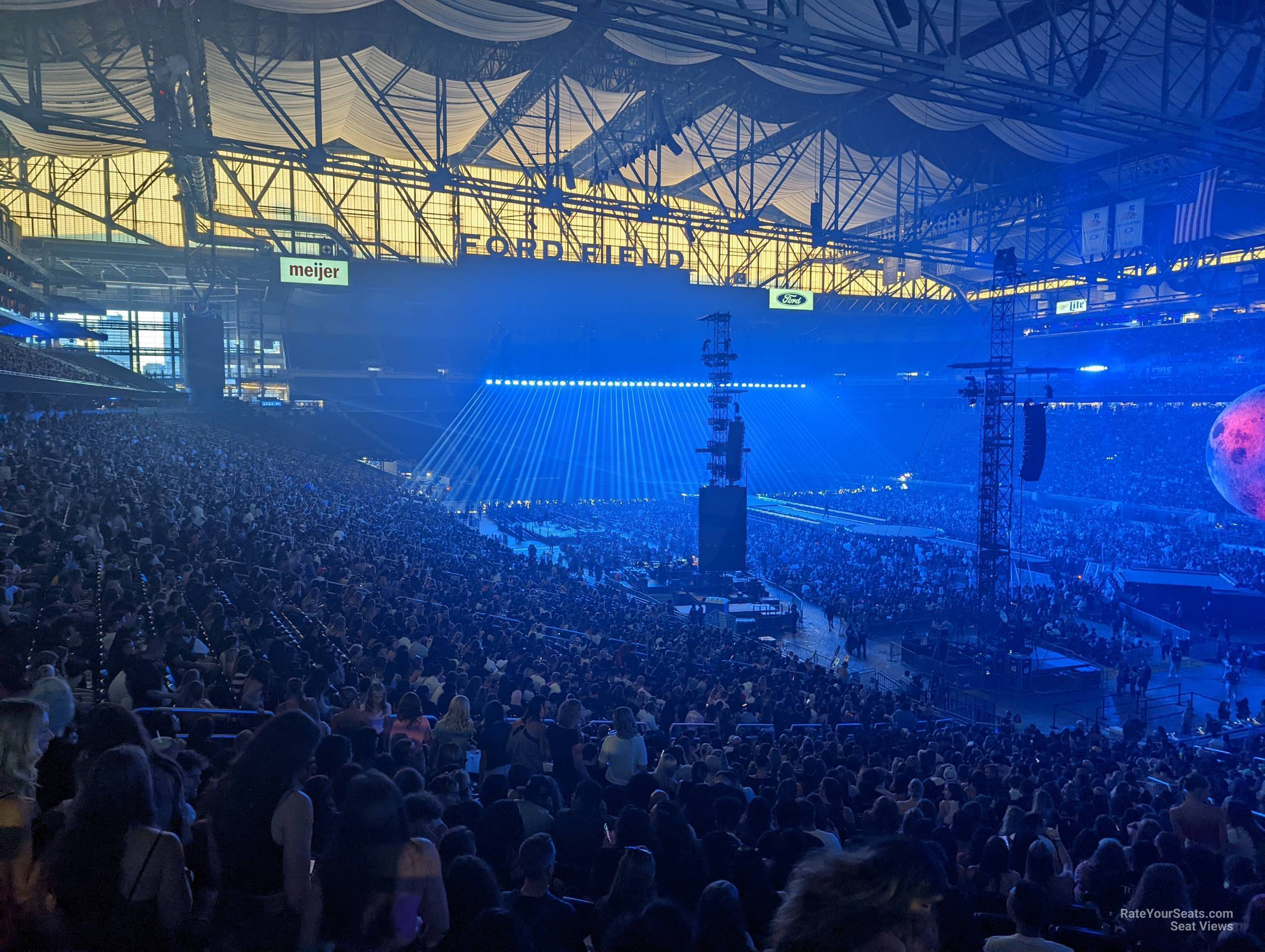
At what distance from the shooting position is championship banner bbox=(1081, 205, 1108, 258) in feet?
Result: 66.8

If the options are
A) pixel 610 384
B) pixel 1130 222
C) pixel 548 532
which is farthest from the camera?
pixel 610 384

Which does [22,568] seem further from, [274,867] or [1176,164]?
[1176,164]

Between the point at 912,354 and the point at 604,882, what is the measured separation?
40639mm

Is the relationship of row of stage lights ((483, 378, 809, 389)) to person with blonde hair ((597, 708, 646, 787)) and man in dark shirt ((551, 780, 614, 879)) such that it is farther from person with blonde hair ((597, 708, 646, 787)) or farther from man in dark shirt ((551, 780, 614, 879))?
man in dark shirt ((551, 780, 614, 879))

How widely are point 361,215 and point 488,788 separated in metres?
31.3

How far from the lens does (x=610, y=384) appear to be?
39.2m

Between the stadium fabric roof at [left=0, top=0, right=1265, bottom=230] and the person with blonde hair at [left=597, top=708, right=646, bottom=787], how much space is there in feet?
22.4

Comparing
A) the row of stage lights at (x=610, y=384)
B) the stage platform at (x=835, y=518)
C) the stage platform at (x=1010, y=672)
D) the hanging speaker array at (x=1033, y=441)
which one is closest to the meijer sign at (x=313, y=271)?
the stage platform at (x=1010, y=672)

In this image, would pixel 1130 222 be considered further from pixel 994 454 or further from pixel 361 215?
pixel 361 215

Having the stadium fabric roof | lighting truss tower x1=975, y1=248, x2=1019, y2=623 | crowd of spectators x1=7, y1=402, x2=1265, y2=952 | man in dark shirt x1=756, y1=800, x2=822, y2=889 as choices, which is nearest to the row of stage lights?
the stadium fabric roof

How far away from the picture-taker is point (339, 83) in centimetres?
1895

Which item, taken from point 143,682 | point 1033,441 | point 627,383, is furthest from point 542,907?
point 627,383

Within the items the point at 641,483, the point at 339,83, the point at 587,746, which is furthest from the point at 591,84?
the point at 641,483

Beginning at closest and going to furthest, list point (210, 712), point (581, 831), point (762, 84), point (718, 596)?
point (581, 831), point (210, 712), point (762, 84), point (718, 596)
